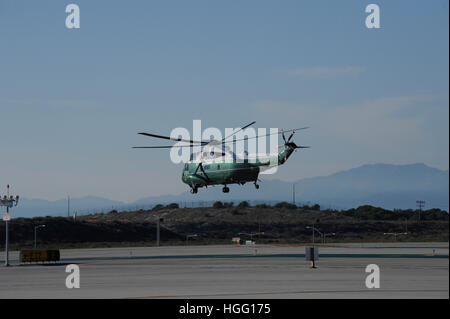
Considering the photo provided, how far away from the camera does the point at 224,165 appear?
70250 mm

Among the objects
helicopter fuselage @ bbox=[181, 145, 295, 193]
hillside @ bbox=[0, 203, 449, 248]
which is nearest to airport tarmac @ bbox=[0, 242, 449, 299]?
helicopter fuselage @ bbox=[181, 145, 295, 193]

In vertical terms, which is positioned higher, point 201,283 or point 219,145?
point 219,145

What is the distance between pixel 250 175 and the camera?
225 feet

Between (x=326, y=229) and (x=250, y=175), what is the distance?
4437 inches

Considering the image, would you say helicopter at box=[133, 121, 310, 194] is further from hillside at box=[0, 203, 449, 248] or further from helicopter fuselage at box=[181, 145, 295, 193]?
hillside at box=[0, 203, 449, 248]

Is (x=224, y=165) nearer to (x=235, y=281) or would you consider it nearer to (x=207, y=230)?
(x=235, y=281)

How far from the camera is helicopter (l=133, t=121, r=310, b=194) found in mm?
65938

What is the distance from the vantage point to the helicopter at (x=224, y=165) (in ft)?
216

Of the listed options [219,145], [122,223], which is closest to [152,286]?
[219,145]

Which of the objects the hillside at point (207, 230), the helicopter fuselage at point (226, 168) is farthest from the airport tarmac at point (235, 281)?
the hillside at point (207, 230)

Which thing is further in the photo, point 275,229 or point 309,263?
point 275,229

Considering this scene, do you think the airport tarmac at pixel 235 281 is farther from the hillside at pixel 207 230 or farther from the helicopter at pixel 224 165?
the hillside at pixel 207 230

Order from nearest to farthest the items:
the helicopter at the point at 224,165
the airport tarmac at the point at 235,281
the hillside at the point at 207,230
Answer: the airport tarmac at the point at 235,281, the helicopter at the point at 224,165, the hillside at the point at 207,230
